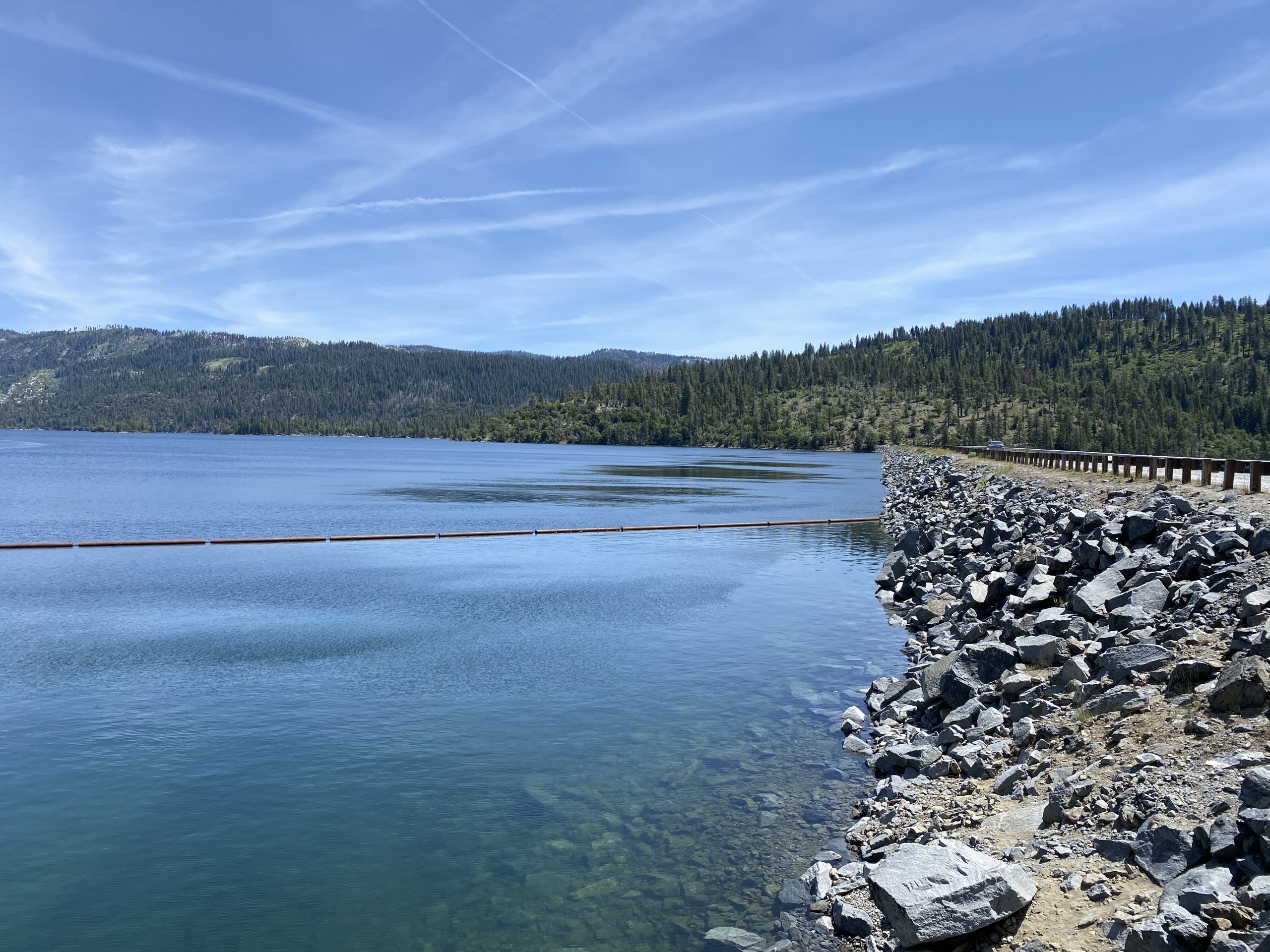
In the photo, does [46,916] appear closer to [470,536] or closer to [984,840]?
[984,840]

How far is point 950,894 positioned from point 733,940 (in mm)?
2890

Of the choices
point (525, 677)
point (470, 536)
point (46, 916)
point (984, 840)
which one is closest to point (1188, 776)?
point (984, 840)

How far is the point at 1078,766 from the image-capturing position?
1219 centimetres

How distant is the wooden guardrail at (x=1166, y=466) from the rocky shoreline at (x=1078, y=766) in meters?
5.67

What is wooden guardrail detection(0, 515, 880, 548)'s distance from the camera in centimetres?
4738

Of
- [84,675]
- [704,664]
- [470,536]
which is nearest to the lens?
[84,675]

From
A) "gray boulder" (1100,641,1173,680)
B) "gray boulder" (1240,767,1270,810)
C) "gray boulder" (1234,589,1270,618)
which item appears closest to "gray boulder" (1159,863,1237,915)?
"gray boulder" (1240,767,1270,810)

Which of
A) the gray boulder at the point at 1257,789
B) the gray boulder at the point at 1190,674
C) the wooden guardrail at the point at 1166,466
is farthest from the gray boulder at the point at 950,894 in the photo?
the wooden guardrail at the point at 1166,466

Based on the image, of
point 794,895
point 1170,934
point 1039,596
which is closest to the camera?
point 1170,934

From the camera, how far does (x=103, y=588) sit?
116 feet

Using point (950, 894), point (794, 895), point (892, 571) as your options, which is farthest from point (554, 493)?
point (950, 894)

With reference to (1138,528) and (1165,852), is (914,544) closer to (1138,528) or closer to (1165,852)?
(1138,528)

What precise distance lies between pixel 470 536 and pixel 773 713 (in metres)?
37.0

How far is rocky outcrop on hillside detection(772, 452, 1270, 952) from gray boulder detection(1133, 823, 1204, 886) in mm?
18
